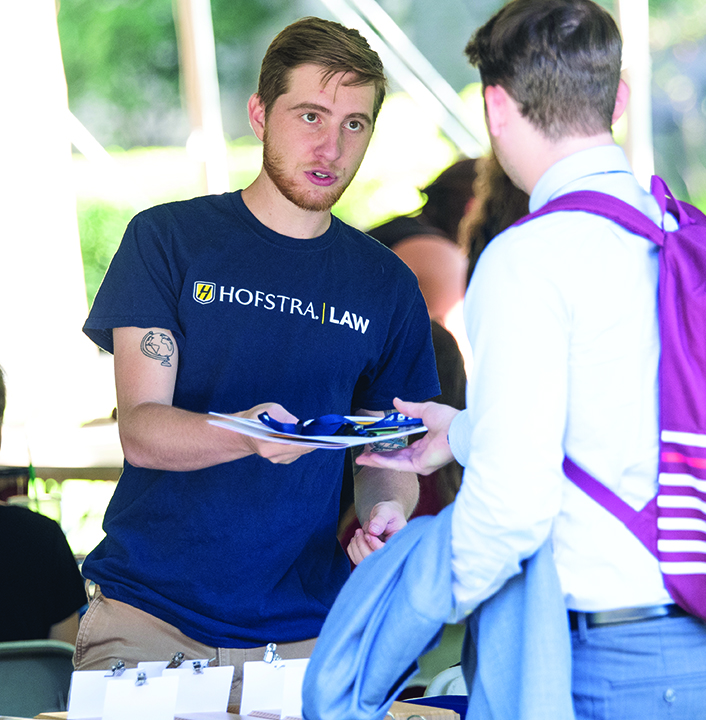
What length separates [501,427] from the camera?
90 centimetres

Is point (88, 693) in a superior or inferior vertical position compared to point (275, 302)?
inferior

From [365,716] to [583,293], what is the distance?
56 centimetres

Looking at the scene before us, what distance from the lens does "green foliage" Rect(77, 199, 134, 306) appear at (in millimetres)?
5012

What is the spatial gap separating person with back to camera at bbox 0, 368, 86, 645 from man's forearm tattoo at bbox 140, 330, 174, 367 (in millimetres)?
1013

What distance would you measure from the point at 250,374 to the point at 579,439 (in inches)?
35.2

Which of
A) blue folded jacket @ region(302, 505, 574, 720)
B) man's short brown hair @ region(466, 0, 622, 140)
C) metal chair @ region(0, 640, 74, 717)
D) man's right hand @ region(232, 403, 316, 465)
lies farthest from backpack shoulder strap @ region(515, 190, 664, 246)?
metal chair @ region(0, 640, 74, 717)

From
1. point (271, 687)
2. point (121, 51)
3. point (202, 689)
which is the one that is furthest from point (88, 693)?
point (121, 51)

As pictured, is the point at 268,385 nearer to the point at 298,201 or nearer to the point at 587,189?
the point at 298,201

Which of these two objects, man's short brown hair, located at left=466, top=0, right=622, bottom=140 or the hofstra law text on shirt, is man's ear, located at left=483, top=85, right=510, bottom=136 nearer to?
man's short brown hair, located at left=466, top=0, right=622, bottom=140

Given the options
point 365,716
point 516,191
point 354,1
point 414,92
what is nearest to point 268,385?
point 365,716

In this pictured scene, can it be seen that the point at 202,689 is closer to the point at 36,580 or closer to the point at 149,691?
the point at 149,691

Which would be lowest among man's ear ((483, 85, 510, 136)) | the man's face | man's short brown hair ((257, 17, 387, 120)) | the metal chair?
the metal chair

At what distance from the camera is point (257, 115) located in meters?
1.93

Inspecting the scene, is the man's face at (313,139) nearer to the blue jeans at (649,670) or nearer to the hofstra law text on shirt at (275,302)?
the hofstra law text on shirt at (275,302)
